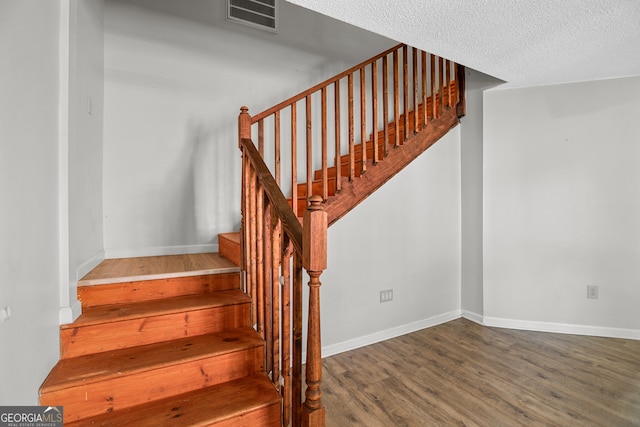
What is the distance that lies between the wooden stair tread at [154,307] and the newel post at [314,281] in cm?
74

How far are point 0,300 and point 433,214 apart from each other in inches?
127

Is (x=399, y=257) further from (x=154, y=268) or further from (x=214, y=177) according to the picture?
(x=154, y=268)

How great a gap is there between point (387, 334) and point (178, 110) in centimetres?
271

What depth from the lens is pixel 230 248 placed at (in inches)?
90.0

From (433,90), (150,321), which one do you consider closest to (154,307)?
(150,321)

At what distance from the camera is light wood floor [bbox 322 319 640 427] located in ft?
6.14

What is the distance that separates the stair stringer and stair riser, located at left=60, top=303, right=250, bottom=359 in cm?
95

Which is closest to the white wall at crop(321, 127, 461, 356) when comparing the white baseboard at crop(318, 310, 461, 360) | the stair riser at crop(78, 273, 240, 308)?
the white baseboard at crop(318, 310, 461, 360)

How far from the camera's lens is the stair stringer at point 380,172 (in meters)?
2.38

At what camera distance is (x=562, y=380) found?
2211mm

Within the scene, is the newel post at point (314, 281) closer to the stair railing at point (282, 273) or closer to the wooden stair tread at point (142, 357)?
the stair railing at point (282, 273)

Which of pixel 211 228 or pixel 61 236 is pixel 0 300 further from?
pixel 211 228

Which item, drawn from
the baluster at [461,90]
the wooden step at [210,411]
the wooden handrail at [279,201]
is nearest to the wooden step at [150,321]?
the wooden step at [210,411]

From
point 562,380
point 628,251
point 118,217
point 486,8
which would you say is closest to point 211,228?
point 118,217
